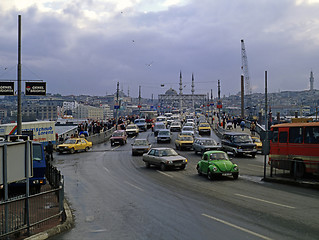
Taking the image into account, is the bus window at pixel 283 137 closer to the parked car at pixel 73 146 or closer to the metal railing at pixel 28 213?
the metal railing at pixel 28 213

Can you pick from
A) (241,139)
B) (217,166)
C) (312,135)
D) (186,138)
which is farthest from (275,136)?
(186,138)

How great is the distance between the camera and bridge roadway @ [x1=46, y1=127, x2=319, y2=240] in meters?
9.42

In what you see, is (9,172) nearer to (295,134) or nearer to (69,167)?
(295,134)

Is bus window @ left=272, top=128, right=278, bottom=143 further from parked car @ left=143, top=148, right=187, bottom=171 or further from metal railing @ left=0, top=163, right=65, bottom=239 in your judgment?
metal railing @ left=0, top=163, right=65, bottom=239

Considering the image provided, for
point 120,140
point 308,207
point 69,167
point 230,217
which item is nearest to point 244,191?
point 308,207

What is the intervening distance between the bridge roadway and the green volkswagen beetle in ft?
1.42

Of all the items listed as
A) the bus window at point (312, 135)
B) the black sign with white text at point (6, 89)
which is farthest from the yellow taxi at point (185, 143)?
the bus window at point (312, 135)

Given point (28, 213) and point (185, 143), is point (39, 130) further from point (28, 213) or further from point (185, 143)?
point (28, 213)

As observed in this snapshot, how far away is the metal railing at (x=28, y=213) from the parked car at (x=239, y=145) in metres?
21.6

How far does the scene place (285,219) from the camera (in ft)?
34.4

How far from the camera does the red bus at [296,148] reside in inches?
687

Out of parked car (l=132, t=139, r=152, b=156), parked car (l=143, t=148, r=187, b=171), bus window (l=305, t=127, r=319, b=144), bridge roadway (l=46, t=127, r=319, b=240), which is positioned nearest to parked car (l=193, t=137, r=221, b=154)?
parked car (l=132, t=139, r=152, b=156)

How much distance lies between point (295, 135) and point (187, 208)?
9.23m

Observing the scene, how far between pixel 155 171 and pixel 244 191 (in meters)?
8.62
